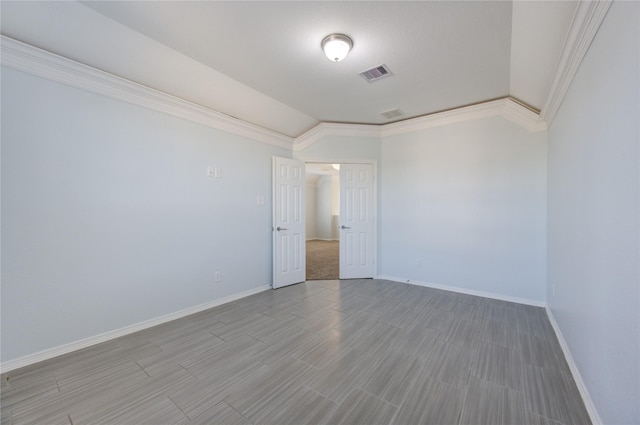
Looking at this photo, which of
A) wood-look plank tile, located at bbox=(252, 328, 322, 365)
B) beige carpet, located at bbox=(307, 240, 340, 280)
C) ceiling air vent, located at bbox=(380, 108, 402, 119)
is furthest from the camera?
beige carpet, located at bbox=(307, 240, 340, 280)

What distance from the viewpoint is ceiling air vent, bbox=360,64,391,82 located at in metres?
2.65

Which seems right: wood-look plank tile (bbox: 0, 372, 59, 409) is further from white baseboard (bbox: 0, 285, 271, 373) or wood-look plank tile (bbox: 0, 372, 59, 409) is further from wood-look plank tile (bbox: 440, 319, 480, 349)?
wood-look plank tile (bbox: 440, 319, 480, 349)

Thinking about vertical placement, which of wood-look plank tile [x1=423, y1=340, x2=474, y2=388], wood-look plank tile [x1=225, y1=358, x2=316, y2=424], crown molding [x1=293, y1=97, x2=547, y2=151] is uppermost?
crown molding [x1=293, y1=97, x2=547, y2=151]

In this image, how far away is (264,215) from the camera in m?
4.03

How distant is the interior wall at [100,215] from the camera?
1.98 metres

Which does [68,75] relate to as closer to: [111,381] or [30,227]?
[30,227]

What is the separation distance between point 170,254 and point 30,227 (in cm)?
114

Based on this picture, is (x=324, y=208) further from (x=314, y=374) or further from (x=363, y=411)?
(x=363, y=411)

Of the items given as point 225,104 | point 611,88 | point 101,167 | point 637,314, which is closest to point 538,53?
point 611,88

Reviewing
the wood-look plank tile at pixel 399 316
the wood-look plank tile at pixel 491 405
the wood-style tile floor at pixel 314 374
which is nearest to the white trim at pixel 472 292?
the wood-style tile floor at pixel 314 374

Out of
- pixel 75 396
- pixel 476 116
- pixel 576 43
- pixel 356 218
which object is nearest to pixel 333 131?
pixel 356 218

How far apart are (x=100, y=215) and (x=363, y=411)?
9.39 ft

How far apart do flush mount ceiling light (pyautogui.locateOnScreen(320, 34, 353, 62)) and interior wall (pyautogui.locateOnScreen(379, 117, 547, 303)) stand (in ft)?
7.87

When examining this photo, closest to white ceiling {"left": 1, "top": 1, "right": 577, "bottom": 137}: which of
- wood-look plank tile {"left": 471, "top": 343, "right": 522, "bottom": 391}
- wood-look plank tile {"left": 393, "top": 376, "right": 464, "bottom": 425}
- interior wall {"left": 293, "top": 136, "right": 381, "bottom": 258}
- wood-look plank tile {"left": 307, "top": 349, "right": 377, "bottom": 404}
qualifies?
interior wall {"left": 293, "top": 136, "right": 381, "bottom": 258}
